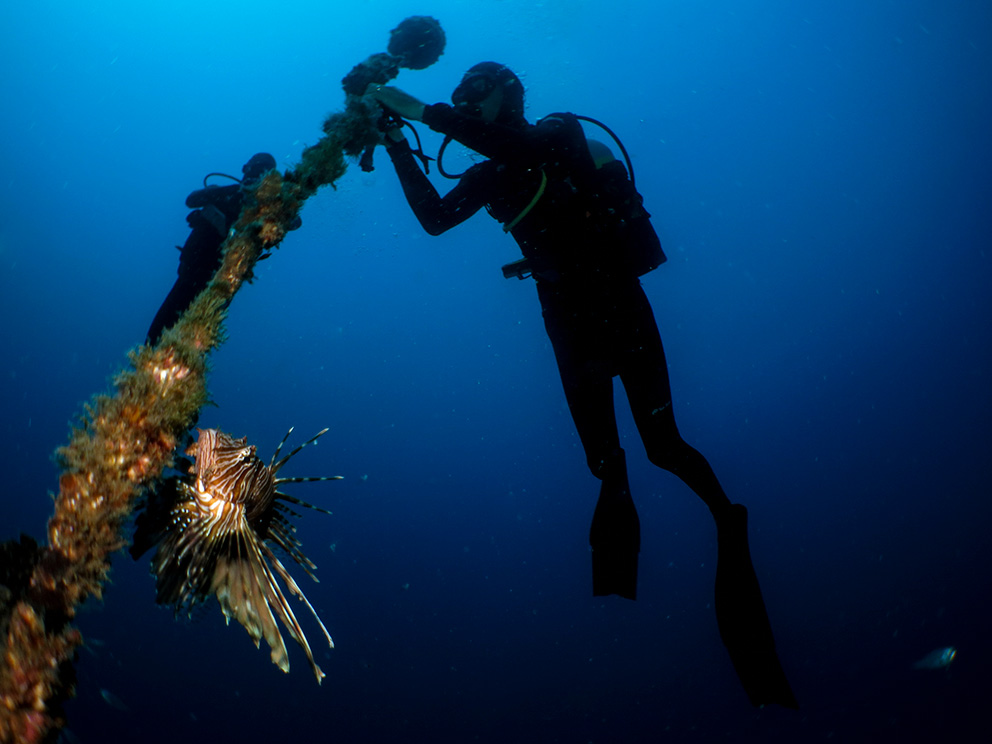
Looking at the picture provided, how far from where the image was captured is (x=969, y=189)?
176 feet

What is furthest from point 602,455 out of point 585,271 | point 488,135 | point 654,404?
point 488,135

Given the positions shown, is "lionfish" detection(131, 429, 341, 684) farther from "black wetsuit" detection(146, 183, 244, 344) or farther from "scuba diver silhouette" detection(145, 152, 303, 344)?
"black wetsuit" detection(146, 183, 244, 344)

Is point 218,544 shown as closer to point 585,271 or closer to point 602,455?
point 602,455

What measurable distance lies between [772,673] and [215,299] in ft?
14.4

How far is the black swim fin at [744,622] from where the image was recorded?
12.1 ft

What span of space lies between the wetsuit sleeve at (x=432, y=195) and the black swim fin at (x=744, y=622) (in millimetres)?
3206

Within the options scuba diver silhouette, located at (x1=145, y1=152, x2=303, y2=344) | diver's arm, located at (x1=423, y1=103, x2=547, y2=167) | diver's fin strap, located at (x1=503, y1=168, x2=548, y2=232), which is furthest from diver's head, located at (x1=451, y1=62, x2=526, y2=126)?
scuba diver silhouette, located at (x1=145, y1=152, x2=303, y2=344)

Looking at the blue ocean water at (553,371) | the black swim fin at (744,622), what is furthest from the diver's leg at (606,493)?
the blue ocean water at (553,371)

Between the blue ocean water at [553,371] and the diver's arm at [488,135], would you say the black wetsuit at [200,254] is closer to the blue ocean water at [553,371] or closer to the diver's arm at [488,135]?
the diver's arm at [488,135]

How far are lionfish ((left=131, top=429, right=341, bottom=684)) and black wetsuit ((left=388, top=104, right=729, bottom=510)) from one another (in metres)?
2.59

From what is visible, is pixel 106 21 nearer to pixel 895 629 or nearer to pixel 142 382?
pixel 142 382

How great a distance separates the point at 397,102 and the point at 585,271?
190 cm

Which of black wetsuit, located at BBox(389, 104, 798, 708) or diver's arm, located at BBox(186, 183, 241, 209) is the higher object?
diver's arm, located at BBox(186, 183, 241, 209)

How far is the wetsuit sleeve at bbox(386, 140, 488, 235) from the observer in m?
3.82
